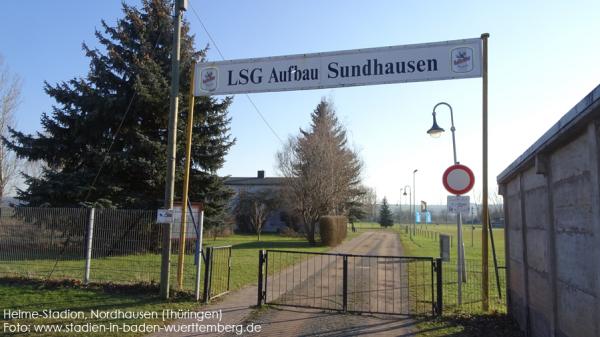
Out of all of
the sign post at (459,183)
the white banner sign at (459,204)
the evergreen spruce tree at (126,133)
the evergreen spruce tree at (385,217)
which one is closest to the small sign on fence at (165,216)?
the sign post at (459,183)

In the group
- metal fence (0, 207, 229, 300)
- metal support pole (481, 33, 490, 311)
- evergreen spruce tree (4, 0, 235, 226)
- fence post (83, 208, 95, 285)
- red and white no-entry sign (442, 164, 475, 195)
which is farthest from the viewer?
evergreen spruce tree (4, 0, 235, 226)

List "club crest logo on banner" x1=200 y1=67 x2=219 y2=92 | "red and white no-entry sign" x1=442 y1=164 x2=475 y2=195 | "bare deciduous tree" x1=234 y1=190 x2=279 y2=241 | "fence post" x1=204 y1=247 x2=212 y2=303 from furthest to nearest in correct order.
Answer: "bare deciduous tree" x1=234 y1=190 x2=279 y2=241 → "club crest logo on banner" x1=200 y1=67 x2=219 y2=92 → "red and white no-entry sign" x1=442 y1=164 x2=475 y2=195 → "fence post" x1=204 y1=247 x2=212 y2=303

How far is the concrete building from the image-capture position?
414 cm

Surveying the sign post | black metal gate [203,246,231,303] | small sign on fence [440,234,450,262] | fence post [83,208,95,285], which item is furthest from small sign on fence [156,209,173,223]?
small sign on fence [440,234,450,262]

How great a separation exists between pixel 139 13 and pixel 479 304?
21331 millimetres

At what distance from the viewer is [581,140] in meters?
4.57

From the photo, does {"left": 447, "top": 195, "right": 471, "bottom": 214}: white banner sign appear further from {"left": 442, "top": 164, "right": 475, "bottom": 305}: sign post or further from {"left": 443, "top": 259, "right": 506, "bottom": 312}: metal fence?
{"left": 443, "top": 259, "right": 506, "bottom": 312}: metal fence

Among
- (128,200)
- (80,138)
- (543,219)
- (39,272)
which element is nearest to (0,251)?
(39,272)

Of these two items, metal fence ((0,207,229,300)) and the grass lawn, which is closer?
the grass lawn

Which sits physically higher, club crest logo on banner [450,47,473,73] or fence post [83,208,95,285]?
club crest logo on banner [450,47,473,73]

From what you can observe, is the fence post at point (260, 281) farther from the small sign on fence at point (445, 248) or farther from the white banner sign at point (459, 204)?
the small sign on fence at point (445, 248)

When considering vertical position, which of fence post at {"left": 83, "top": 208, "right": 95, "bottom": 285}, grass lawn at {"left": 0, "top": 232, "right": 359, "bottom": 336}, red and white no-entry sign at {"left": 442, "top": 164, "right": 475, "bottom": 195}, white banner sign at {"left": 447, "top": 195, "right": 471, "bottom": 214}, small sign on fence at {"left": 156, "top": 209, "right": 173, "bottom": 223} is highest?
red and white no-entry sign at {"left": 442, "top": 164, "right": 475, "bottom": 195}

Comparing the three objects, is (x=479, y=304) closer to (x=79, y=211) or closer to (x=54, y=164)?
(x=79, y=211)

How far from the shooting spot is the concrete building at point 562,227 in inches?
163
